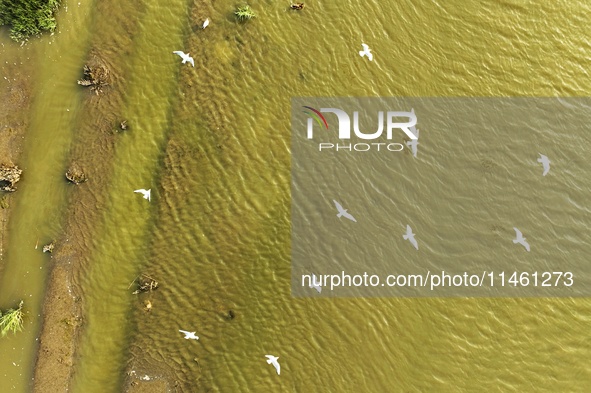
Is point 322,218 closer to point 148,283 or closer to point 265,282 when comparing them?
point 265,282

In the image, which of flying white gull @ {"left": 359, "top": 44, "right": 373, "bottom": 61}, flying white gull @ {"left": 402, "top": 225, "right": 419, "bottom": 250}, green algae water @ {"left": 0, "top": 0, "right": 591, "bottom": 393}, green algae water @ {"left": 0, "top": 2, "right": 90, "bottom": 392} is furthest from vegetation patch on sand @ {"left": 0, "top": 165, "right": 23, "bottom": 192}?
flying white gull @ {"left": 402, "top": 225, "right": 419, "bottom": 250}

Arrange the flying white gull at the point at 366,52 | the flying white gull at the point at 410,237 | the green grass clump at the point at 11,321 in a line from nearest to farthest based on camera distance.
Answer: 1. the green grass clump at the point at 11,321
2. the flying white gull at the point at 410,237
3. the flying white gull at the point at 366,52

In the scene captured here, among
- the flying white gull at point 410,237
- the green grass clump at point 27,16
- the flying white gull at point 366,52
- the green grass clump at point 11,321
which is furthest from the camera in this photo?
the flying white gull at point 366,52

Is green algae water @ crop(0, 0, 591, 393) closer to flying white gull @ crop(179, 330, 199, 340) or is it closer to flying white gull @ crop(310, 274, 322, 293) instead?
flying white gull @ crop(179, 330, 199, 340)

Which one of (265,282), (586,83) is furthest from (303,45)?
(586,83)

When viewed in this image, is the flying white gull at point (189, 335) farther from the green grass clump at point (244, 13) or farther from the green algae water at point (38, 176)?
the green grass clump at point (244, 13)

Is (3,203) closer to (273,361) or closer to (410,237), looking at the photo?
(273,361)
